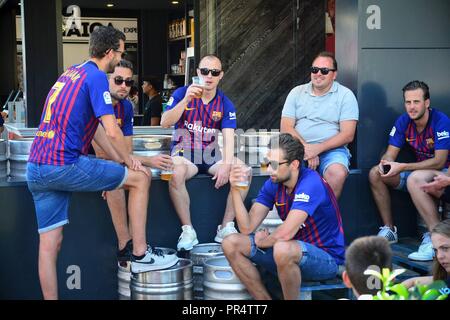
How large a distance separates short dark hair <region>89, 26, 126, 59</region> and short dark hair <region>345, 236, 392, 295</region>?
229 centimetres

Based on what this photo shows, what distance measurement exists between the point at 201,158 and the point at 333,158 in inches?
40.4

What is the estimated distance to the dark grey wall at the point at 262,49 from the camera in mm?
9508

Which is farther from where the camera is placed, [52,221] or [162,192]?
[162,192]

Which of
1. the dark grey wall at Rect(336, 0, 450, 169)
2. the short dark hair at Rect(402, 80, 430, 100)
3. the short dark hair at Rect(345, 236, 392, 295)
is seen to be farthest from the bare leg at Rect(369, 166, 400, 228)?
the short dark hair at Rect(345, 236, 392, 295)

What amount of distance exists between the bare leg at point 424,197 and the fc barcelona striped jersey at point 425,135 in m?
0.25

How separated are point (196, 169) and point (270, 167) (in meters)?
1.08

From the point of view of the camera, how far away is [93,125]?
4.49 m

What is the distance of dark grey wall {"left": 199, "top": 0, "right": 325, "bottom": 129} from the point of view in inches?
374

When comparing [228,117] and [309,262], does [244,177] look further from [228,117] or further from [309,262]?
[228,117]

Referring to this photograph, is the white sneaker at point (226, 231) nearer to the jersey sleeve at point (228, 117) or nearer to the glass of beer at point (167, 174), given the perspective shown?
the glass of beer at point (167, 174)

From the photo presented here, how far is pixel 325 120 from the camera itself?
562 centimetres

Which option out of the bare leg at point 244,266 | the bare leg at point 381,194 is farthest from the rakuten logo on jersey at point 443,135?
the bare leg at point 244,266

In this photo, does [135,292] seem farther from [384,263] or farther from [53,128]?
[384,263]
